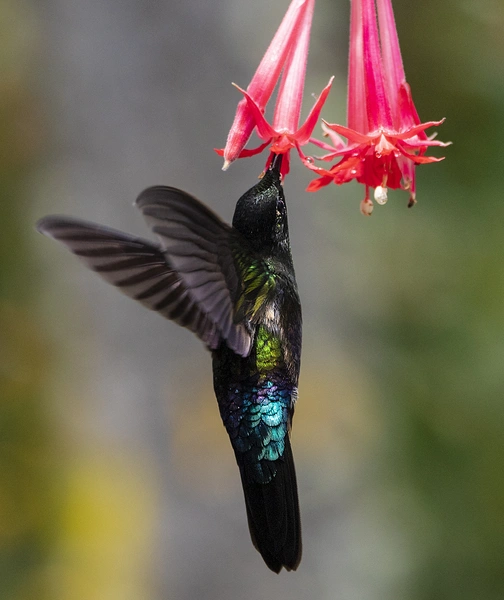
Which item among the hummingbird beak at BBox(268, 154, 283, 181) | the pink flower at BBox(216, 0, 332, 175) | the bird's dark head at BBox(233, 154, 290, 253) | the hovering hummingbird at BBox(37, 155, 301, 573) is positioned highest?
the pink flower at BBox(216, 0, 332, 175)

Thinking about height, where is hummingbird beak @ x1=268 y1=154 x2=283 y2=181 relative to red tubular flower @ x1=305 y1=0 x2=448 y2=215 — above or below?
below

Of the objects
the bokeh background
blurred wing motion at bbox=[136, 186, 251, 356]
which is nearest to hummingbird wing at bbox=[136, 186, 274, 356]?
blurred wing motion at bbox=[136, 186, 251, 356]

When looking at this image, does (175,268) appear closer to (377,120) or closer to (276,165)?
(276,165)

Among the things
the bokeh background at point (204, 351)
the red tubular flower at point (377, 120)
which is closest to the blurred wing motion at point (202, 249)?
the red tubular flower at point (377, 120)

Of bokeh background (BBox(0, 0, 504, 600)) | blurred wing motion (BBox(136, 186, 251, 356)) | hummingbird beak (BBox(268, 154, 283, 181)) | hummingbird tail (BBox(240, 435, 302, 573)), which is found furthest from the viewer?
bokeh background (BBox(0, 0, 504, 600))

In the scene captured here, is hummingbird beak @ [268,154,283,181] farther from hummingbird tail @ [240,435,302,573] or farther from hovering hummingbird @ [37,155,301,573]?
hummingbird tail @ [240,435,302,573]

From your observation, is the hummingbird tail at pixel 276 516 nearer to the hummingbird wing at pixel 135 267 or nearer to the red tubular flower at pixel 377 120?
the hummingbird wing at pixel 135 267

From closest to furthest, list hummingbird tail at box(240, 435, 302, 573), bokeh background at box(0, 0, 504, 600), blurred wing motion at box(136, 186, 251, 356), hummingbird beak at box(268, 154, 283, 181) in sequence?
1. blurred wing motion at box(136, 186, 251, 356)
2. hummingbird beak at box(268, 154, 283, 181)
3. hummingbird tail at box(240, 435, 302, 573)
4. bokeh background at box(0, 0, 504, 600)
